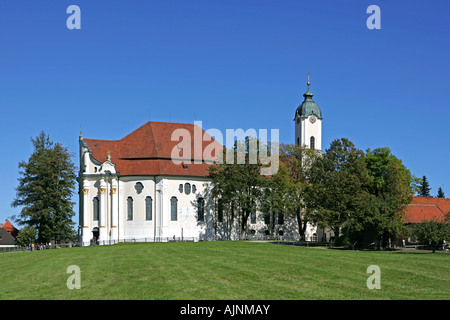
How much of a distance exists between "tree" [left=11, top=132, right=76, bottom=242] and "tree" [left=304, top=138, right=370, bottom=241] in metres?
31.3

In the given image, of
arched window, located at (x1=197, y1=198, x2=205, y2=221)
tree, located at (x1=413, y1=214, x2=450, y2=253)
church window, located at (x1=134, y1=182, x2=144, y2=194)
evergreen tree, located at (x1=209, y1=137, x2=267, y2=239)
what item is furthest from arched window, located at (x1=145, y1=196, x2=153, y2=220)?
tree, located at (x1=413, y1=214, x2=450, y2=253)

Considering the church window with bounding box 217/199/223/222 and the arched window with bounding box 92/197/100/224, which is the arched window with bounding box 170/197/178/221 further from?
the arched window with bounding box 92/197/100/224

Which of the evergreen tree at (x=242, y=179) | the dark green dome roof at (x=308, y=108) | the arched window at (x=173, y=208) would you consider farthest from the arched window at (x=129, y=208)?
the dark green dome roof at (x=308, y=108)

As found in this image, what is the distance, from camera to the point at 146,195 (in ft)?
233

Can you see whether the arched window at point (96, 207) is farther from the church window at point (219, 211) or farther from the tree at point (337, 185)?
the tree at point (337, 185)

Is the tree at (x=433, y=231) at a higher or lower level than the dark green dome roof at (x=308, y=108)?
lower

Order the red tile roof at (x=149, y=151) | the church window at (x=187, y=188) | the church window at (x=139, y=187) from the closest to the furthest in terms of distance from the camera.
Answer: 1. the church window at (x=139, y=187)
2. the red tile roof at (x=149, y=151)
3. the church window at (x=187, y=188)

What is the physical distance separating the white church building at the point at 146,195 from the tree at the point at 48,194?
2.17 metres

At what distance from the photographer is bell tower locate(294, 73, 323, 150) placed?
292ft

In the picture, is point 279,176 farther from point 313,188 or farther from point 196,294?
point 196,294

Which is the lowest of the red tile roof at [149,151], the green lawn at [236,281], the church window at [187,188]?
the green lawn at [236,281]

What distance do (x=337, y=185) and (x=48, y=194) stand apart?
36587 millimetres

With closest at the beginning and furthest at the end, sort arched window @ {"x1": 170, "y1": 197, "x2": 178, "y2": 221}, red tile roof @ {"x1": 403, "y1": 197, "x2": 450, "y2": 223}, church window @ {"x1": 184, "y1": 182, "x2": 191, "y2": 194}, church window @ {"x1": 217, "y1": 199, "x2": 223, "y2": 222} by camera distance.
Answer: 1. red tile roof @ {"x1": 403, "y1": 197, "x2": 450, "y2": 223}
2. arched window @ {"x1": 170, "y1": 197, "x2": 178, "y2": 221}
3. church window @ {"x1": 184, "y1": 182, "x2": 191, "y2": 194}
4. church window @ {"x1": 217, "y1": 199, "x2": 223, "y2": 222}

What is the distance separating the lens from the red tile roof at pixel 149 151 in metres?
71.6
